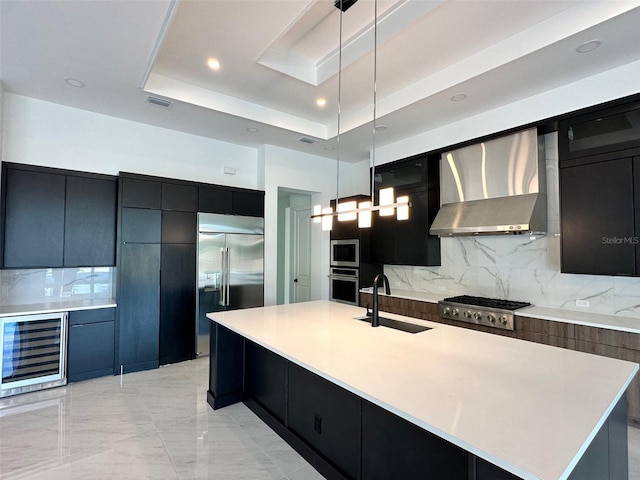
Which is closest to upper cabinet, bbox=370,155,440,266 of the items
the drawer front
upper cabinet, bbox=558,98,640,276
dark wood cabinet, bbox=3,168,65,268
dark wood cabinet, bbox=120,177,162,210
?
upper cabinet, bbox=558,98,640,276

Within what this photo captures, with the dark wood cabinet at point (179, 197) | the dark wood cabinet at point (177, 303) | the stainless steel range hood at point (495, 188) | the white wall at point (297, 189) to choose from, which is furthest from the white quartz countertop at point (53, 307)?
the stainless steel range hood at point (495, 188)

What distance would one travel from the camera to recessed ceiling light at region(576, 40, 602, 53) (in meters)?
2.46

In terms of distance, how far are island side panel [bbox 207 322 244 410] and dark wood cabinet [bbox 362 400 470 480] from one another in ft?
5.27

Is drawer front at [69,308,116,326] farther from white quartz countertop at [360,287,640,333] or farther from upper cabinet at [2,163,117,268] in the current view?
white quartz countertop at [360,287,640,333]

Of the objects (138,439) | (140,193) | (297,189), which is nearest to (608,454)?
(138,439)

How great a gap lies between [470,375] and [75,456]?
103 inches

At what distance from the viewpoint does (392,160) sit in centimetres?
483

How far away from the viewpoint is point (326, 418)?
6.73ft

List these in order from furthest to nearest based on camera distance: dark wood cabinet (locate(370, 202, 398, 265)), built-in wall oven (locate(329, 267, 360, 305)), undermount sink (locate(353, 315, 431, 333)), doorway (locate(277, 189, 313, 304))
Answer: doorway (locate(277, 189, 313, 304)), built-in wall oven (locate(329, 267, 360, 305)), dark wood cabinet (locate(370, 202, 398, 265)), undermount sink (locate(353, 315, 431, 333))

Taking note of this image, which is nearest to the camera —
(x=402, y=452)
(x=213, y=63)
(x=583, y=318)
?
(x=402, y=452)

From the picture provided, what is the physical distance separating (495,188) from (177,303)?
3.96 metres

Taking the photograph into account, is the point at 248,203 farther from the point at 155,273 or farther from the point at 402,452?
the point at 402,452

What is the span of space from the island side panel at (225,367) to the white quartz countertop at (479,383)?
62cm

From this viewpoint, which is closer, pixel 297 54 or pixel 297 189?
pixel 297 54
